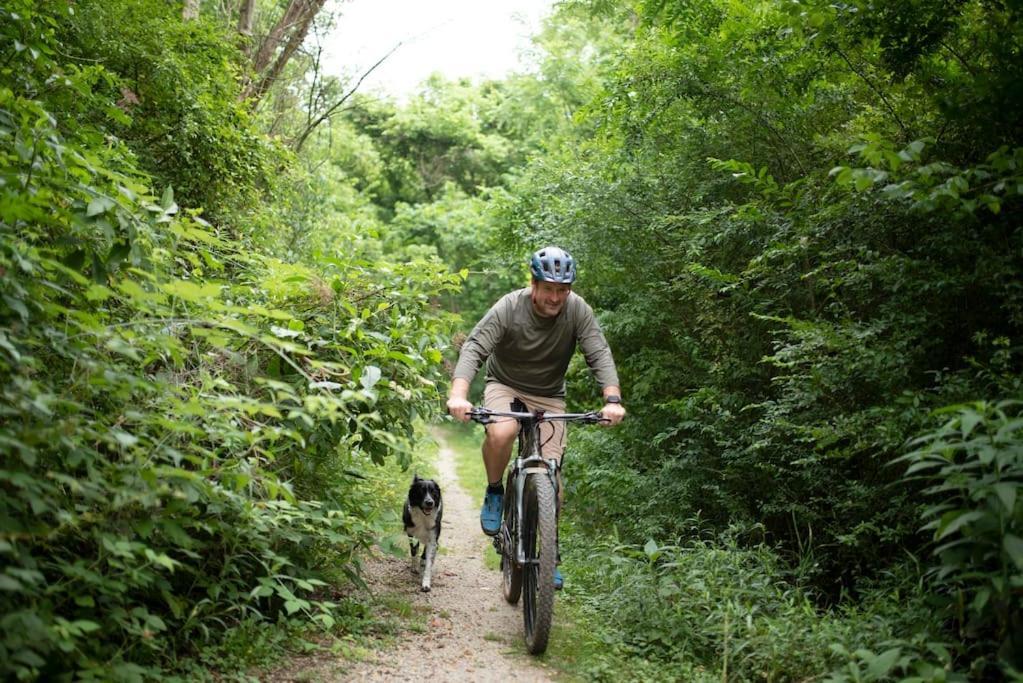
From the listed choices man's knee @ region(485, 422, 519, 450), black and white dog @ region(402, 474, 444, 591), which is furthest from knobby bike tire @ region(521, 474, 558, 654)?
black and white dog @ region(402, 474, 444, 591)

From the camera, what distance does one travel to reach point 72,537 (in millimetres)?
3283

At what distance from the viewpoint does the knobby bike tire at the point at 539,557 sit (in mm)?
4398

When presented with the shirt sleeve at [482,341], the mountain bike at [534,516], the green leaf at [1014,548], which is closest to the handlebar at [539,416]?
the mountain bike at [534,516]

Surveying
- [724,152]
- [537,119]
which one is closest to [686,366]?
[724,152]

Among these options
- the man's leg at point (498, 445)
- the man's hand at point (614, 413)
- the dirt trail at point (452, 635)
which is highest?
the man's hand at point (614, 413)

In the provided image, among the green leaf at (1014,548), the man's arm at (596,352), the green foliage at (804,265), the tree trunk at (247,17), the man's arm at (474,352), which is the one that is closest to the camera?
the green leaf at (1014,548)

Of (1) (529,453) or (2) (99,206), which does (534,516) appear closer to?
(1) (529,453)

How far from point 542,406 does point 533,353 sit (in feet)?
1.26

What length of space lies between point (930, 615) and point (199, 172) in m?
7.32

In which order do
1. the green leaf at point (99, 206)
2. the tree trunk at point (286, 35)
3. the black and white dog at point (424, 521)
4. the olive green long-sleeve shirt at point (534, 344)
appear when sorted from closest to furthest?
the green leaf at point (99, 206), the olive green long-sleeve shirt at point (534, 344), the black and white dog at point (424, 521), the tree trunk at point (286, 35)

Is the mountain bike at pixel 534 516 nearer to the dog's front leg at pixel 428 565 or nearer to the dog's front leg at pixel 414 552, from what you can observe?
the dog's front leg at pixel 428 565

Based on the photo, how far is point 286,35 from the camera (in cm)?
1166

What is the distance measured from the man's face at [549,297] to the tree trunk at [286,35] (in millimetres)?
7661

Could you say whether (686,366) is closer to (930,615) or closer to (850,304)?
(850,304)
